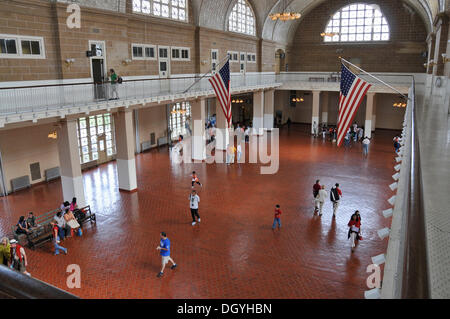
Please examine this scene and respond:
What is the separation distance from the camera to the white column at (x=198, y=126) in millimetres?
22906

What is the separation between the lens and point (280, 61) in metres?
39.0

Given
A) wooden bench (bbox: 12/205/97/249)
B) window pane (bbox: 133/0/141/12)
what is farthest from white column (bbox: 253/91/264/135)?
wooden bench (bbox: 12/205/97/249)

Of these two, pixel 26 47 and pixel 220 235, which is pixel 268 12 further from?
pixel 220 235

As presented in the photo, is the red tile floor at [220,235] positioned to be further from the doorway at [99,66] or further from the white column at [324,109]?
the white column at [324,109]

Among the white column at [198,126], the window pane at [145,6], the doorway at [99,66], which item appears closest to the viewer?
the doorway at [99,66]

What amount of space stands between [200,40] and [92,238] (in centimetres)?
1611

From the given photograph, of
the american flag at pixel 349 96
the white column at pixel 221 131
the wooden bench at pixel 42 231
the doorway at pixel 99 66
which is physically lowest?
the wooden bench at pixel 42 231

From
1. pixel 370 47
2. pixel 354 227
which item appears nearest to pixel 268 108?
pixel 370 47

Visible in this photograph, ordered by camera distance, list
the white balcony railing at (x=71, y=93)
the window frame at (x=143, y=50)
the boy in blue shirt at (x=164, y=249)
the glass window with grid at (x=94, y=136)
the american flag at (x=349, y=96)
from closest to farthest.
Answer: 1. the boy in blue shirt at (x=164, y=249)
2. the american flag at (x=349, y=96)
3. the white balcony railing at (x=71, y=93)
4. the window frame at (x=143, y=50)
5. the glass window with grid at (x=94, y=136)

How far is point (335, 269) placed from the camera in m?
10.5

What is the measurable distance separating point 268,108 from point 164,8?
50.9 ft

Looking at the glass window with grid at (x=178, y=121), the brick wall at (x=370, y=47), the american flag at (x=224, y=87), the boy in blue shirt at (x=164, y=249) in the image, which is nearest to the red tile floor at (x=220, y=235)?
the boy in blue shirt at (x=164, y=249)

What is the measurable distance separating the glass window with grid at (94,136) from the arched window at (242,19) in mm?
12361
